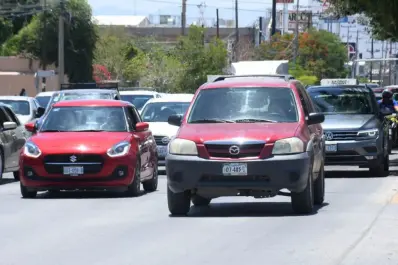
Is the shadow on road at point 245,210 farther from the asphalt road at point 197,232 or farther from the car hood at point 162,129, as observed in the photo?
the car hood at point 162,129

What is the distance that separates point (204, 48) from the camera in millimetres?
70625

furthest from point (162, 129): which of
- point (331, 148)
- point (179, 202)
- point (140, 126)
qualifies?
point (179, 202)

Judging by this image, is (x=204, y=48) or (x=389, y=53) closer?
(x=204, y=48)

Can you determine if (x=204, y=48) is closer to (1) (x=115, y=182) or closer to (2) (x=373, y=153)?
(2) (x=373, y=153)

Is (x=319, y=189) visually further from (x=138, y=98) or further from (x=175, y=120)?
(x=138, y=98)

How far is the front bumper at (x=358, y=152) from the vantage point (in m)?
23.2

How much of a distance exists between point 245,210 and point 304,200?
4.26 feet

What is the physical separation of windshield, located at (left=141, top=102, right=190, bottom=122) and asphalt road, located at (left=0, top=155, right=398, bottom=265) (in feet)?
27.1

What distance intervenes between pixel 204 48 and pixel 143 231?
57243 millimetres

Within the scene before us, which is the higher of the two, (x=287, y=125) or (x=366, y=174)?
(x=287, y=125)

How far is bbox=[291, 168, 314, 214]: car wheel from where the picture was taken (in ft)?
49.6

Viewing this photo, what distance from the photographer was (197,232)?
1352 cm

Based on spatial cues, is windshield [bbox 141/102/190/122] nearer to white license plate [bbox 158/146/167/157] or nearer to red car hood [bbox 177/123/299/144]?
white license plate [bbox 158/146/167/157]

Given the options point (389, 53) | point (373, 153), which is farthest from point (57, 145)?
point (389, 53)
